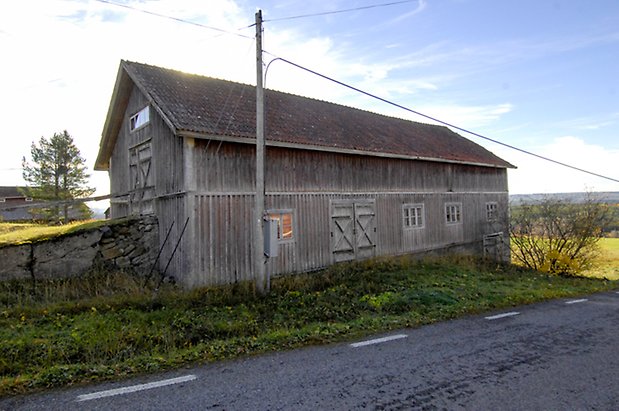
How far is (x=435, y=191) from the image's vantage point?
57.9 feet

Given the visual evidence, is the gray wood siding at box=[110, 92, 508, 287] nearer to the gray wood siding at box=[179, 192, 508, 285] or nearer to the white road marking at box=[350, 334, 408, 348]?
the gray wood siding at box=[179, 192, 508, 285]

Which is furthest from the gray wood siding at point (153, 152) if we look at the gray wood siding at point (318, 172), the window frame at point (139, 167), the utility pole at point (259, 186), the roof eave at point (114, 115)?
the utility pole at point (259, 186)

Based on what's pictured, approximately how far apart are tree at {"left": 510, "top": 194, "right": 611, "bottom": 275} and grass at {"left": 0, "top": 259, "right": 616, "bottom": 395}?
8033 millimetres

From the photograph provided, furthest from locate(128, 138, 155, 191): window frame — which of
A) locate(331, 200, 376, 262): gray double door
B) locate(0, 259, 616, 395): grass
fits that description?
locate(331, 200, 376, 262): gray double door

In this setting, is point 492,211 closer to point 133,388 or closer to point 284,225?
point 284,225

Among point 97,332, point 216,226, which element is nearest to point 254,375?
point 97,332

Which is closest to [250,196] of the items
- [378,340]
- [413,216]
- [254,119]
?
[254,119]

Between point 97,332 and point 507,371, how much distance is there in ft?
20.8

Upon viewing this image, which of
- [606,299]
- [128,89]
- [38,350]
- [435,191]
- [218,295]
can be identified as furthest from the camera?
[435,191]

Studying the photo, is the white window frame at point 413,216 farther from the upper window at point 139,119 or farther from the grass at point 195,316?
the upper window at point 139,119

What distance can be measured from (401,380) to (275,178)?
8.23 m

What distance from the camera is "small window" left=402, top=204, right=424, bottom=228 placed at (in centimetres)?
1619

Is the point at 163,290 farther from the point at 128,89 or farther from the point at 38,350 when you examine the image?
the point at 128,89

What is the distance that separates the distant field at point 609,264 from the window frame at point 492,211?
5919mm
